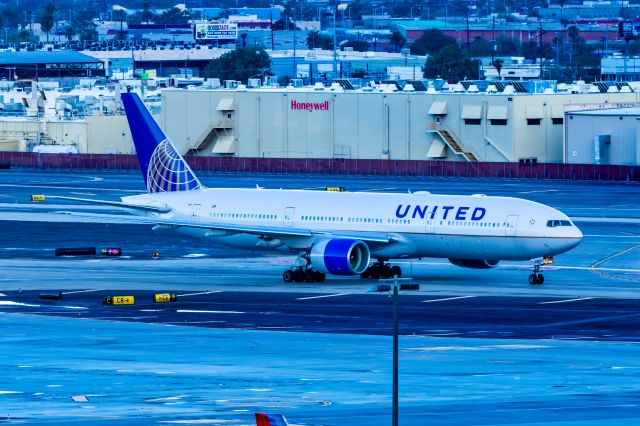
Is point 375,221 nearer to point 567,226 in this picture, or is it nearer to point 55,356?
point 567,226

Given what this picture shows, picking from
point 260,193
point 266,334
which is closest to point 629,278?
point 260,193

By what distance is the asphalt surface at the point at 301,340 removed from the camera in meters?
39.6

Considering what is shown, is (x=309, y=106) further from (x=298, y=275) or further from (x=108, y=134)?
(x=298, y=275)

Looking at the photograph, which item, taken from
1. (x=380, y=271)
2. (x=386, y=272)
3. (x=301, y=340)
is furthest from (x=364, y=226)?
(x=301, y=340)

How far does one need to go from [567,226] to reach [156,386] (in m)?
28.7

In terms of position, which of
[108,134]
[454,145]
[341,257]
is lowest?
[341,257]

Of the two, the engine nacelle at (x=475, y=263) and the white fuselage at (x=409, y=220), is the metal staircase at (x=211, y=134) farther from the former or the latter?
the engine nacelle at (x=475, y=263)

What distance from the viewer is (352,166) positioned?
142000 millimetres

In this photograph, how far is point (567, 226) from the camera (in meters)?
67.1

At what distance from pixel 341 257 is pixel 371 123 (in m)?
80.4

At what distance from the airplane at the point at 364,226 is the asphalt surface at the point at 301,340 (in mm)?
1401

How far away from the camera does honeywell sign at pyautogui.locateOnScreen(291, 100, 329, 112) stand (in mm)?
147750

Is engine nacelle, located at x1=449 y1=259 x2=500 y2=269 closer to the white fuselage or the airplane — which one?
the airplane

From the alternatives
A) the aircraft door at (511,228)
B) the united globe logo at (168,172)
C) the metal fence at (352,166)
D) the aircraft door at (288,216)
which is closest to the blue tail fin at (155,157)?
the united globe logo at (168,172)
